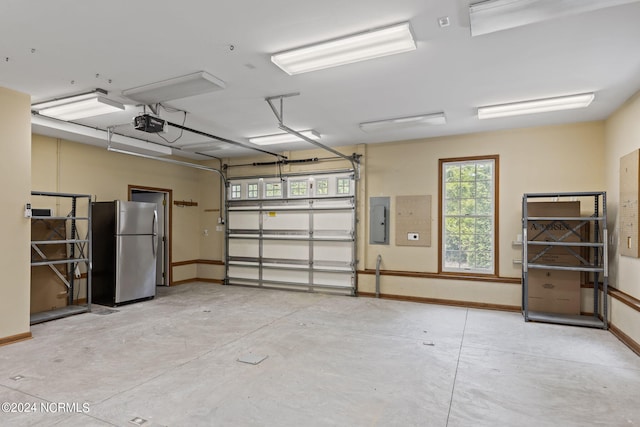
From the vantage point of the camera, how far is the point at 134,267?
6.00 meters

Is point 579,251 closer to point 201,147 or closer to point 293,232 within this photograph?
point 293,232

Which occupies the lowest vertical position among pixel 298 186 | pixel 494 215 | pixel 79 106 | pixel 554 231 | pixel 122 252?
pixel 122 252

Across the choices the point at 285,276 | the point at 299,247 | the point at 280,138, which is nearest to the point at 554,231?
the point at 299,247

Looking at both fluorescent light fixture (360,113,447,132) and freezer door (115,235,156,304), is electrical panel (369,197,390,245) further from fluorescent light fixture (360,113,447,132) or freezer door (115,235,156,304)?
freezer door (115,235,156,304)

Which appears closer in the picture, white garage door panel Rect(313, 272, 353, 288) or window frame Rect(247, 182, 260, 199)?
white garage door panel Rect(313, 272, 353, 288)

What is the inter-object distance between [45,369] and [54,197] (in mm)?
3359

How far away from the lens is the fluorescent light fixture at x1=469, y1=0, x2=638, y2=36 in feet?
7.33

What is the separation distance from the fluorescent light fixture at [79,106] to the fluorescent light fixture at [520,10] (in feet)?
12.8

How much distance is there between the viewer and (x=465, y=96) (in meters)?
4.17

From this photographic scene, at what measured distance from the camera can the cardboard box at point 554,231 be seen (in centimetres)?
507

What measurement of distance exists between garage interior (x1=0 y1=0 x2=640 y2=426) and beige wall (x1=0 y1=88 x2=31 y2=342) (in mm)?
23

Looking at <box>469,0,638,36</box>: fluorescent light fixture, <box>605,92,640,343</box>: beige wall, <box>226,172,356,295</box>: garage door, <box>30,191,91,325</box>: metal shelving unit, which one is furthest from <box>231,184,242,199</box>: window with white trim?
<box>605,92,640,343</box>: beige wall

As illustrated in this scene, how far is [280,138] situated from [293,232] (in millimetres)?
2097

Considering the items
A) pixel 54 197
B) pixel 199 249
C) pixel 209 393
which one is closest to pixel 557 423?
pixel 209 393
